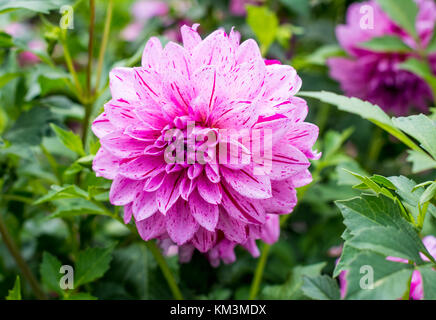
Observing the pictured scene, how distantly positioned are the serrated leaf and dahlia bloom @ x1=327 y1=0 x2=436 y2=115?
0.19ft

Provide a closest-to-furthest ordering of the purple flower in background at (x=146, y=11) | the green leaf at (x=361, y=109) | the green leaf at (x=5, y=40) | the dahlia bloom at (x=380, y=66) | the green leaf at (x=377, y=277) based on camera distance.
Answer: the green leaf at (x=377, y=277) → the green leaf at (x=361, y=109) → the green leaf at (x=5, y=40) → the dahlia bloom at (x=380, y=66) → the purple flower in background at (x=146, y=11)

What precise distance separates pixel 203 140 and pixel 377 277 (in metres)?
0.26

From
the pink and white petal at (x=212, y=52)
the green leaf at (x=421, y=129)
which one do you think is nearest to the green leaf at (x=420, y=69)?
the green leaf at (x=421, y=129)

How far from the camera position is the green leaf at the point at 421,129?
1.89 feet

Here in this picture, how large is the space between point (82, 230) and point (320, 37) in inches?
35.3

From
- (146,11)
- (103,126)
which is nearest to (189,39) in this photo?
(103,126)

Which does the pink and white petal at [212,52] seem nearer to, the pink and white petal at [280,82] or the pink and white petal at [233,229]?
the pink and white petal at [280,82]

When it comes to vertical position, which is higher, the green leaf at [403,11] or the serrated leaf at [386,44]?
the green leaf at [403,11]

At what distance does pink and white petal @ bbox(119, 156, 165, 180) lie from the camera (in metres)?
0.59

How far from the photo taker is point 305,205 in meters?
1.26

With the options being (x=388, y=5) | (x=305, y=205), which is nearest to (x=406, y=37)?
(x=388, y=5)

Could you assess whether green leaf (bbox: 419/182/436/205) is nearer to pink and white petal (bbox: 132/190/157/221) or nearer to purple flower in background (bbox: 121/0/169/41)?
pink and white petal (bbox: 132/190/157/221)

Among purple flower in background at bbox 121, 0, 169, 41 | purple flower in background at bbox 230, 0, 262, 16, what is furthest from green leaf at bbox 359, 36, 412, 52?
purple flower in background at bbox 121, 0, 169, 41

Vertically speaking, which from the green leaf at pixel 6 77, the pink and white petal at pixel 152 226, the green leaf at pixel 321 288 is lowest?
the green leaf at pixel 321 288
